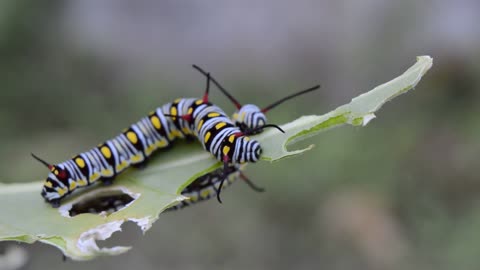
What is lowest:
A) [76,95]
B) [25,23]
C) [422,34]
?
[422,34]

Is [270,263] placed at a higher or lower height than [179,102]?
lower

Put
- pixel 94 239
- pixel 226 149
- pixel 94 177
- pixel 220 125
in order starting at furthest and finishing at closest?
1. pixel 94 177
2. pixel 220 125
3. pixel 226 149
4. pixel 94 239

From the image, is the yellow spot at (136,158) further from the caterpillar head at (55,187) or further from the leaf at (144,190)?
the caterpillar head at (55,187)

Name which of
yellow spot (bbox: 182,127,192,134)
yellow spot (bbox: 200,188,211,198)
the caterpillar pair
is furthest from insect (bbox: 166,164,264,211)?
yellow spot (bbox: 182,127,192,134)

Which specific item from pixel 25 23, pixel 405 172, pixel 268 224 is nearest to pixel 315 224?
pixel 268 224

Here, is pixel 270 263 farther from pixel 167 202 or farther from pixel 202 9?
pixel 202 9

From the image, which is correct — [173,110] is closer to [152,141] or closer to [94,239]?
[152,141]

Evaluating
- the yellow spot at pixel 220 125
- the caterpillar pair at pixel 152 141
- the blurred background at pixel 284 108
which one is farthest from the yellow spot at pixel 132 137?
the blurred background at pixel 284 108

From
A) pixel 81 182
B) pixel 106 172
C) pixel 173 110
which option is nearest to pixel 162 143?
pixel 173 110
